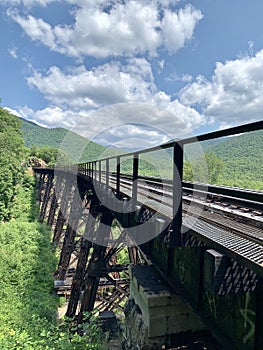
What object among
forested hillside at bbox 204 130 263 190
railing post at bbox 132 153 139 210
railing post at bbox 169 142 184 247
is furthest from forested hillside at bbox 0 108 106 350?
forested hillside at bbox 204 130 263 190

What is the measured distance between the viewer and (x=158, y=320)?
261cm

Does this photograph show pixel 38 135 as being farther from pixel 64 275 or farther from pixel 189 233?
pixel 189 233

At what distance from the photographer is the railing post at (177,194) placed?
226 centimetres

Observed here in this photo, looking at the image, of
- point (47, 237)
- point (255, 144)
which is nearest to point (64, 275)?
point (47, 237)

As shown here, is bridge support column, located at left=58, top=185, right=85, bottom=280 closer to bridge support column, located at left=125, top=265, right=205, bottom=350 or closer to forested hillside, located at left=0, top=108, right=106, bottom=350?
forested hillside, located at left=0, top=108, right=106, bottom=350

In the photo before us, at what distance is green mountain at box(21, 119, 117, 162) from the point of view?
98500 millimetres

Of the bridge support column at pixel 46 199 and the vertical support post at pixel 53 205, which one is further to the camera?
the bridge support column at pixel 46 199

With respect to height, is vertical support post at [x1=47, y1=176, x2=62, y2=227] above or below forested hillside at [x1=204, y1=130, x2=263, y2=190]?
below

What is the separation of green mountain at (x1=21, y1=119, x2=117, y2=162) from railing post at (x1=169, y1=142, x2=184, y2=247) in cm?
9229

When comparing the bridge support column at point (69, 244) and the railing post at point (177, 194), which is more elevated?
the railing post at point (177, 194)

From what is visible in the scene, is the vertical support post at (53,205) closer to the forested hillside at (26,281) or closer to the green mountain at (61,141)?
the forested hillside at (26,281)

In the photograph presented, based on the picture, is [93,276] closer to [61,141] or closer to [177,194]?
[177,194]

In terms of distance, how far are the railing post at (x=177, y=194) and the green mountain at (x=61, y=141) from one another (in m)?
92.3

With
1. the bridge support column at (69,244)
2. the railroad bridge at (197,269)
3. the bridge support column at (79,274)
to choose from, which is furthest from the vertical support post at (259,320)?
the bridge support column at (69,244)
